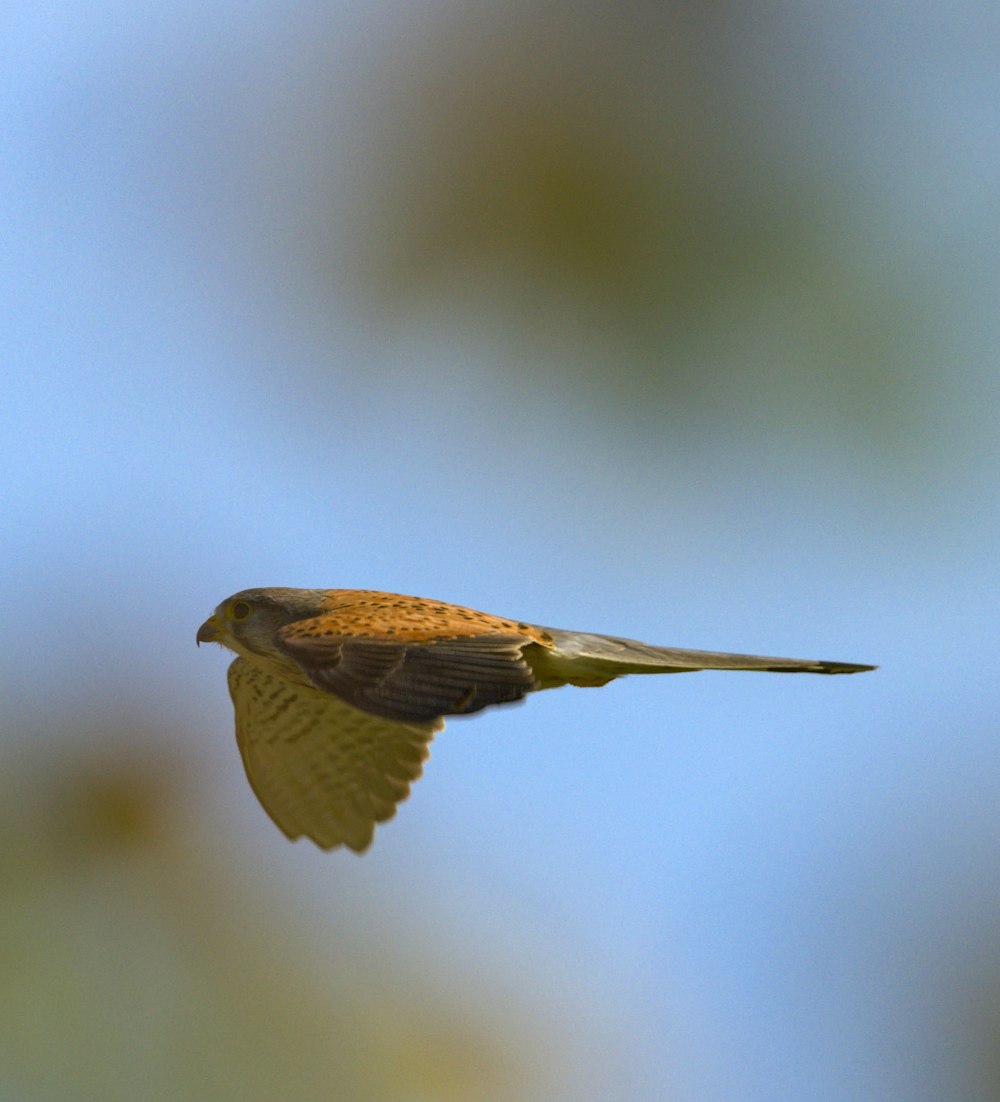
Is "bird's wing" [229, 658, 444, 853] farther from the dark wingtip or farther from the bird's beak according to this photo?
the dark wingtip

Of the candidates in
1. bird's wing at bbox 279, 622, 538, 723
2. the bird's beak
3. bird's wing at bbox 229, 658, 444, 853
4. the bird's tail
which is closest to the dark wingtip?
the bird's tail

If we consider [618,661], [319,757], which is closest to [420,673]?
[618,661]

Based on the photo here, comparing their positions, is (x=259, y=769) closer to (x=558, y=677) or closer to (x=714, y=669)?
(x=558, y=677)

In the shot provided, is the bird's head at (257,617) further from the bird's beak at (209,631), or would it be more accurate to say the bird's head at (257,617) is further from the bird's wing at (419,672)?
the bird's wing at (419,672)

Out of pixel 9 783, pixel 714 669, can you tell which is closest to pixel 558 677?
pixel 714 669

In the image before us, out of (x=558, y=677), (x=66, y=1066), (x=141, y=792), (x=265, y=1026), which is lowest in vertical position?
(x=66, y=1066)

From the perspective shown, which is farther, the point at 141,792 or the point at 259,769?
the point at 141,792

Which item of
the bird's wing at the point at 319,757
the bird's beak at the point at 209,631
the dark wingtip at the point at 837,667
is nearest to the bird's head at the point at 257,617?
the bird's beak at the point at 209,631

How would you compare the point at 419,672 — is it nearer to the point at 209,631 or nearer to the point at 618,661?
the point at 618,661
